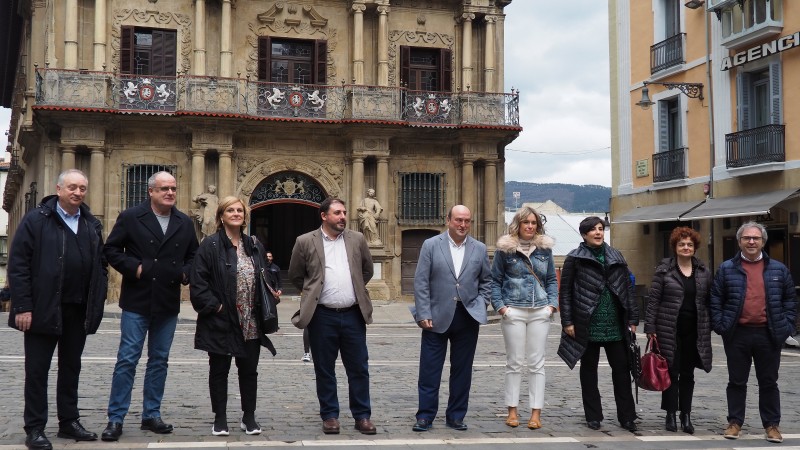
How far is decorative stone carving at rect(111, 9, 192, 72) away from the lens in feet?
93.4

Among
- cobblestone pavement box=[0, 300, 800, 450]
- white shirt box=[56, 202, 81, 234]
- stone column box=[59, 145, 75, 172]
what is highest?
stone column box=[59, 145, 75, 172]

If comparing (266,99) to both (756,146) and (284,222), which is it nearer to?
(284,222)

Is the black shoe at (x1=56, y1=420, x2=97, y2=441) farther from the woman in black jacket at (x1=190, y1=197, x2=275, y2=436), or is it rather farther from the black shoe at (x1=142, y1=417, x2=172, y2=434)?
the woman in black jacket at (x1=190, y1=197, x2=275, y2=436)

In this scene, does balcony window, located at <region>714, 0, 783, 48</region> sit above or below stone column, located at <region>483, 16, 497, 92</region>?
below

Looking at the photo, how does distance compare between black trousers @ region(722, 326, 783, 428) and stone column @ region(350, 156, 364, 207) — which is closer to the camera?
black trousers @ region(722, 326, 783, 428)

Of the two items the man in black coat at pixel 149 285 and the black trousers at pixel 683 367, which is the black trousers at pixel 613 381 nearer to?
the black trousers at pixel 683 367

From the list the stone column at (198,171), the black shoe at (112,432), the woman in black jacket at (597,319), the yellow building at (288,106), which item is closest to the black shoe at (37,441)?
the black shoe at (112,432)

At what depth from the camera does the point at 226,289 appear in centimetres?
741

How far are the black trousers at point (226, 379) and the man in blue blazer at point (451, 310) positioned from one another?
4.72ft

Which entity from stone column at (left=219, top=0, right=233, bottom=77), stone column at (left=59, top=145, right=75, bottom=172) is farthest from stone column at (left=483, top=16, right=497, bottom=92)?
stone column at (left=59, top=145, right=75, bottom=172)

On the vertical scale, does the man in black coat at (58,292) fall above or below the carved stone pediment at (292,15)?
below

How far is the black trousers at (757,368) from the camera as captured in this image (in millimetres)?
7707

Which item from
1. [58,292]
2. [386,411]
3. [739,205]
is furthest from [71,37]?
[58,292]

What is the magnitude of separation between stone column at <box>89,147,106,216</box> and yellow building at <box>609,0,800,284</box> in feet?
51.6
